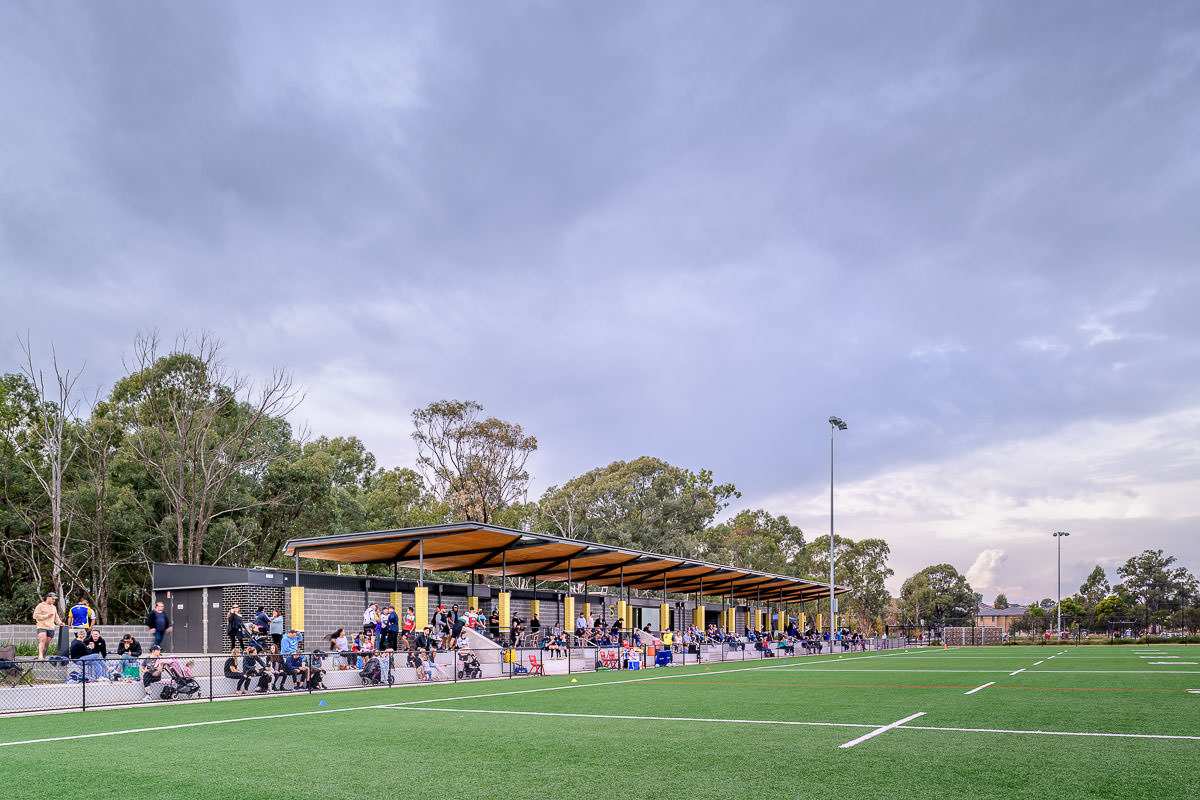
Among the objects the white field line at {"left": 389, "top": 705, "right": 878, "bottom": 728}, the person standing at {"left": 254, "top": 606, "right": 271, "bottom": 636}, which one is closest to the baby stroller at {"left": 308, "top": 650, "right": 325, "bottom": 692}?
the person standing at {"left": 254, "top": 606, "right": 271, "bottom": 636}

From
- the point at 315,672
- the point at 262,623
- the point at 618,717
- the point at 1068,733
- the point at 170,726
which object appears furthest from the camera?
the point at 262,623

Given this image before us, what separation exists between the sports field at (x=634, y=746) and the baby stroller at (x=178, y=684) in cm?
114

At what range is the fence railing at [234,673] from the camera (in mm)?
15289

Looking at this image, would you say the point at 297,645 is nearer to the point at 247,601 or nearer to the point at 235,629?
the point at 235,629

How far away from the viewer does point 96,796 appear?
23.5 feet

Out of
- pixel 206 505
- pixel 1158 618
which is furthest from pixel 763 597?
pixel 206 505

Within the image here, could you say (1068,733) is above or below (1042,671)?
above

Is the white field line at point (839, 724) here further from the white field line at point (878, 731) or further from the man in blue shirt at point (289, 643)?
the man in blue shirt at point (289, 643)

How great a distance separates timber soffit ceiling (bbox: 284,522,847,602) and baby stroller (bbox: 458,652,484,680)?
316 cm

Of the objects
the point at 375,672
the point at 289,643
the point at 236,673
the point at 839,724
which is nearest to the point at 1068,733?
the point at 839,724

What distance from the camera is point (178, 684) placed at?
54.6 feet

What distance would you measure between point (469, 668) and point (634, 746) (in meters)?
14.2

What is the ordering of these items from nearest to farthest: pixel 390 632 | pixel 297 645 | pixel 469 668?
pixel 297 645, pixel 390 632, pixel 469 668

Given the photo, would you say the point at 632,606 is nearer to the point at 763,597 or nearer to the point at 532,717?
the point at 763,597
